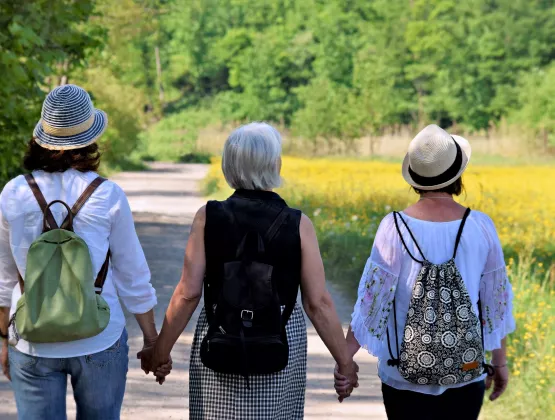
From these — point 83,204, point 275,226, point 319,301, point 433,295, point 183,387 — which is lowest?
point 183,387

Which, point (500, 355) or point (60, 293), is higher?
point (60, 293)

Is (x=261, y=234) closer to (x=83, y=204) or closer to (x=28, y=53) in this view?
(x=83, y=204)

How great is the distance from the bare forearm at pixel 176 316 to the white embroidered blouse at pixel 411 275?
2.00 ft

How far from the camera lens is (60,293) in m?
3.79

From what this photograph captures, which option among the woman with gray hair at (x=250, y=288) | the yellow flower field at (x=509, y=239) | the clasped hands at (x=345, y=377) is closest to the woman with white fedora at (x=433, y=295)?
the clasped hands at (x=345, y=377)

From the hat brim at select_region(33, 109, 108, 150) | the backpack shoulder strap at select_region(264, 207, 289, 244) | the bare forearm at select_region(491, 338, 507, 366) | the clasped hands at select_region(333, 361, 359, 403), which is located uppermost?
the hat brim at select_region(33, 109, 108, 150)

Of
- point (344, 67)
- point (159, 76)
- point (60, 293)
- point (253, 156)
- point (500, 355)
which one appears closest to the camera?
point (60, 293)

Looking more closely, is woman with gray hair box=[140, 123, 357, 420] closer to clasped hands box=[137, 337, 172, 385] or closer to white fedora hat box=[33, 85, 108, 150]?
clasped hands box=[137, 337, 172, 385]

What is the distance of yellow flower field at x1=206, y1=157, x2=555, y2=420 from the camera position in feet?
22.6

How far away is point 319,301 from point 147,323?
2.10 ft

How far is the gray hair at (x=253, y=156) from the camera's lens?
4.09 meters

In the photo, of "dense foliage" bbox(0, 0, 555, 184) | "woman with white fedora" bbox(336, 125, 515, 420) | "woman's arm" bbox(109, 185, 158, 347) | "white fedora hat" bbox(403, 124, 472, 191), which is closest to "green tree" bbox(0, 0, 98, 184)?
"woman's arm" bbox(109, 185, 158, 347)

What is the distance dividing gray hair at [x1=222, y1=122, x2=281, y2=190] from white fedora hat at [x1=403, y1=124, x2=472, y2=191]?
531mm

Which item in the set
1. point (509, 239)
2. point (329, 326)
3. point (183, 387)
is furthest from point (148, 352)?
point (509, 239)
